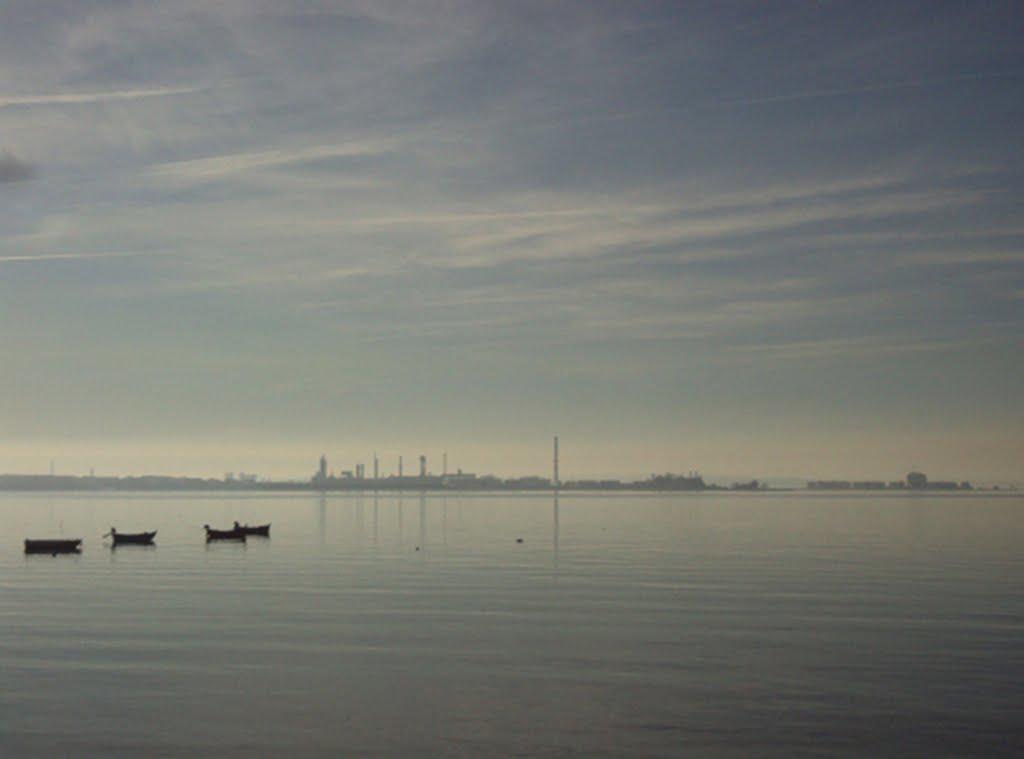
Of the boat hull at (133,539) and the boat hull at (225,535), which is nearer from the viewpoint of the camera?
the boat hull at (133,539)

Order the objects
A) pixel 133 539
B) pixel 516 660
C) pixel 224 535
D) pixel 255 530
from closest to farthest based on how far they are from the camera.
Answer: pixel 516 660, pixel 133 539, pixel 224 535, pixel 255 530

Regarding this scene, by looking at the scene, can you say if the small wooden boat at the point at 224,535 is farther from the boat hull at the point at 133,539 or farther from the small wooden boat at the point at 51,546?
the small wooden boat at the point at 51,546

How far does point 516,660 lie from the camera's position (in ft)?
131

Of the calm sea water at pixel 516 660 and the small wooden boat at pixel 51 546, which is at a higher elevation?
the small wooden boat at pixel 51 546

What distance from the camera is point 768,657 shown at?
4053 centimetres

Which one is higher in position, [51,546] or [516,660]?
[51,546]

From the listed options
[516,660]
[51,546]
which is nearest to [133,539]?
[51,546]

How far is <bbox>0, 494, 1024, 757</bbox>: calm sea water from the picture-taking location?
28859 millimetres

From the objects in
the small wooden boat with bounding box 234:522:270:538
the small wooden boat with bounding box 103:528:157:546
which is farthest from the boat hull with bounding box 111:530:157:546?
the small wooden boat with bounding box 234:522:270:538

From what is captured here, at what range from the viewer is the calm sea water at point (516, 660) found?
2886 centimetres

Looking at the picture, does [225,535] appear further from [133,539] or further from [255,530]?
[133,539]

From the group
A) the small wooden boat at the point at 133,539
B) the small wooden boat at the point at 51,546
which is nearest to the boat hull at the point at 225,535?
the small wooden boat at the point at 133,539

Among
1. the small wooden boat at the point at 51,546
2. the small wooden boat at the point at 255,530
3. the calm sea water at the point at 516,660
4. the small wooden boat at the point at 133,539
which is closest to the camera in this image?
the calm sea water at the point at 516,660

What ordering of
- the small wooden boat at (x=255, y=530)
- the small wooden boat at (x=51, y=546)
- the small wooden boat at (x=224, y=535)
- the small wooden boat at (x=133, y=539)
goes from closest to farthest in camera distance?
1. the small wooden boat at (x=51, y=546)
2. the small wooden boat at (x=133, y=539)
3. the small wooden boat at (x=224, y=535)
4. the small wooden boat at (x=255, y=530)
